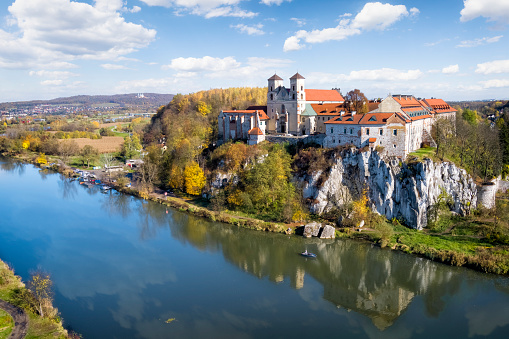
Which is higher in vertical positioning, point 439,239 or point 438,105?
point 438,105

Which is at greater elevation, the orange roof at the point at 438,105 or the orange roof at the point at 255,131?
the orange roof at the point at 438,105

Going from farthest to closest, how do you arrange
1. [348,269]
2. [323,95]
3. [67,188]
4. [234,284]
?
1. [67,188]
2. [323,95]
3. [348,269]
4. [234,284]

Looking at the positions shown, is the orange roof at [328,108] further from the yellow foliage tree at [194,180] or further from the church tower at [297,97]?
the yellow foliage tree at [194,180]

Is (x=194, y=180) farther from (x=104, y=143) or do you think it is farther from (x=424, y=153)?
(x=104, y=143)

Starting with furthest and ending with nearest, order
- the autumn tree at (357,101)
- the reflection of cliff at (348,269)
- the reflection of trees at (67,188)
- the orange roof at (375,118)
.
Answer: the reflection of trees at (67,188) < the autumn tree at (357,101) < the orange roof at (375,118) < the reflection of cliff at (348,269)

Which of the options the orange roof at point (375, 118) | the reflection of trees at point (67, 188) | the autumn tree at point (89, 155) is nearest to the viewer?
the orange roof at point (375, 118)

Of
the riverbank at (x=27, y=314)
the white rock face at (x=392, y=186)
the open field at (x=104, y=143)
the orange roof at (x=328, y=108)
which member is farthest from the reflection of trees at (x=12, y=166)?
the white rock face at (x=392, y=186)

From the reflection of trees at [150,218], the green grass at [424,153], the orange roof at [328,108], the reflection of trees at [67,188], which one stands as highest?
the orange roof at [328,108]

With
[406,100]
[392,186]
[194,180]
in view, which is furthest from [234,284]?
[406,100]
